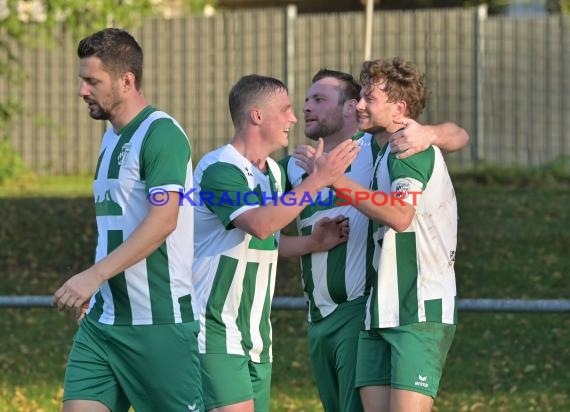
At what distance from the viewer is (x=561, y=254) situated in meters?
14.2

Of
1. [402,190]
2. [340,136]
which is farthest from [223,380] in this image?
[340,136]

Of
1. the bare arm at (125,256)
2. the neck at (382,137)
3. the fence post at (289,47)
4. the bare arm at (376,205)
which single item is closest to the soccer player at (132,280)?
the bare arm at (125,256)

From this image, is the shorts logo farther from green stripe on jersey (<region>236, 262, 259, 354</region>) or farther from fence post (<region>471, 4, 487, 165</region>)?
fence post (<region>471, 4, 487, 165</region>)

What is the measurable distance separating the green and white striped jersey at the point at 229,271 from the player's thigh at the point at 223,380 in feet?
0.13

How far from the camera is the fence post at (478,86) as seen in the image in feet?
62.5

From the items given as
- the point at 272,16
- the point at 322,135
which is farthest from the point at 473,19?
the point at 322,135

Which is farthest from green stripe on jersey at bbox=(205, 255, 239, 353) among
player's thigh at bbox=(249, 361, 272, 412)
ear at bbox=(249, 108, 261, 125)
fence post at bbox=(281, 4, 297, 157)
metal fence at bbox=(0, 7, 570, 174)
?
fence post at bbox=(281, 4, 297, 157)

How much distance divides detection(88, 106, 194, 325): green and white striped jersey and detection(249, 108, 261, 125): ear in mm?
751

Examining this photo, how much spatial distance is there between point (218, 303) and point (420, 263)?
38.9 inches

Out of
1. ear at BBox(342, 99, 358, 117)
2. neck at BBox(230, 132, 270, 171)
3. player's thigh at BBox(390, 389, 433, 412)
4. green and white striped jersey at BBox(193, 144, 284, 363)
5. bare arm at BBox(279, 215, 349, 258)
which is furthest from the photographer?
ear at BBox(342, 99, 358, 117)

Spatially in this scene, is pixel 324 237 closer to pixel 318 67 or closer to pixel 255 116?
pixel 255 116

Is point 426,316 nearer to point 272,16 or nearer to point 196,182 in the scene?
point 196,182

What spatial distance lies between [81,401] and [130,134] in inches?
45.7

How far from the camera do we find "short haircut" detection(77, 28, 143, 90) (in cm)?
573
